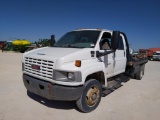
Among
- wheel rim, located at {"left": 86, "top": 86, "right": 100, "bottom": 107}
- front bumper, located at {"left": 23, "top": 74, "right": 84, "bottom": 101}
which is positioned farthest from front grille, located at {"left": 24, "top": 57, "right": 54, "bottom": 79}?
wheel rim, located at {"left": 86, "top": 86, "right": 100, "bottom": 107}

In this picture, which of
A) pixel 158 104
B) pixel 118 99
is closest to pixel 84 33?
pixel 118 99

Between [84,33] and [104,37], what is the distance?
679 mm

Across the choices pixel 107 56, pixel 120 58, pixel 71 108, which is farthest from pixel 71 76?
pixel 120 58

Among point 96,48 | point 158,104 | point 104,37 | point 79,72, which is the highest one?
point 104,37

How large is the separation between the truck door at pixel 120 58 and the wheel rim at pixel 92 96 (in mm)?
1642

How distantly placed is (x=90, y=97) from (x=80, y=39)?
1.91 m

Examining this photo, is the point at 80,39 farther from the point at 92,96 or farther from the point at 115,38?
the point at 92,96

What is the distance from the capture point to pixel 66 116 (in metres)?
4.22

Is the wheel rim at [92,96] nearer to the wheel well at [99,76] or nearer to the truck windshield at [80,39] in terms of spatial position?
the wheel well at [99,76]

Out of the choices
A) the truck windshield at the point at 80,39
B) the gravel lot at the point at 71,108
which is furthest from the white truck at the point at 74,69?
the gravel lot at the point at 71,108

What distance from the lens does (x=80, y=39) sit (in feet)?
17.6

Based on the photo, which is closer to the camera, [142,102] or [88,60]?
[88,60]

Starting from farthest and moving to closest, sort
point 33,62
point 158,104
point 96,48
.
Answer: point 158,104 < point 96,48 < point 33,62

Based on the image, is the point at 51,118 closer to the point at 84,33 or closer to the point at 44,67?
the point at 44,67
